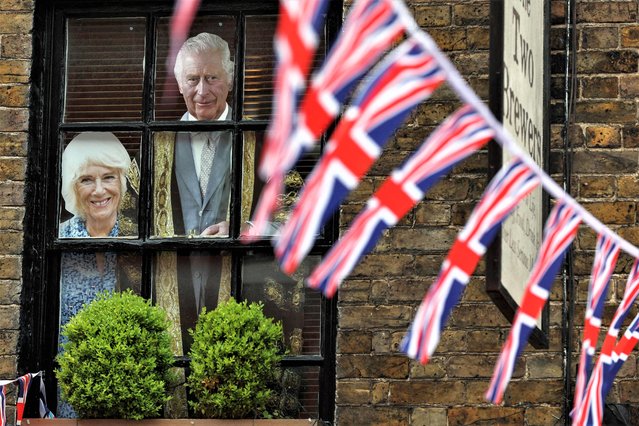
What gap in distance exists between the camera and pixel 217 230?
6492 mm

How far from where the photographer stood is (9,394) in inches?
247

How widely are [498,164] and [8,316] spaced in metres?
2.96

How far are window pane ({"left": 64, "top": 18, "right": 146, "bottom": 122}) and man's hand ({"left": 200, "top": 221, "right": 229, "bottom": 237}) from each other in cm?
65

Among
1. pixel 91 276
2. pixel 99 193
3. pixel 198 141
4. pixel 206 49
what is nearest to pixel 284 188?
pixel 198 141

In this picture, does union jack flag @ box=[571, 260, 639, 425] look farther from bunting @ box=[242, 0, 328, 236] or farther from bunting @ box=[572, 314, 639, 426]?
bunting @ box=[242, 0, 328, 236]

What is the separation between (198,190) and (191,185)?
4cm

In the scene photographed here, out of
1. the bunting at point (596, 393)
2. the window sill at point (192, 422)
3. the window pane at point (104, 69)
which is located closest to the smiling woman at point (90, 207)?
the window pane at point (104, 69)

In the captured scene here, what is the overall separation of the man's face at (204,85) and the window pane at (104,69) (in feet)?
0.72

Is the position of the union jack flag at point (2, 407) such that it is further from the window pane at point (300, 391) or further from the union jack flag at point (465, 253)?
the union jack flag at point (465, 253)

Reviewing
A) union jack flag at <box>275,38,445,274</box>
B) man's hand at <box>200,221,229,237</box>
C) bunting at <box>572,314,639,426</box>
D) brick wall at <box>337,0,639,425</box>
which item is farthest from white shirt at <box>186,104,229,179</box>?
union jack flag at <box>275,38,445,274</box>

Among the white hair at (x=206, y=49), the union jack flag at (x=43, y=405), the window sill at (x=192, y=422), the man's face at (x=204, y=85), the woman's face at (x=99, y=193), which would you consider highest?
the white hair at (x=206, y=49)

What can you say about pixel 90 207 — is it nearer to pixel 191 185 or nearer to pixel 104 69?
pixel 191 185

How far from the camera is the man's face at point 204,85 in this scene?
6625 millimetres

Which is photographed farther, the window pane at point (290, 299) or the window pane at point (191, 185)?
the window pane at point (191, 185)
